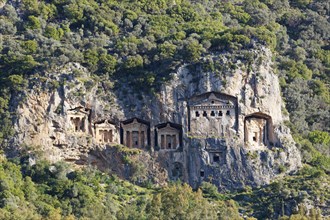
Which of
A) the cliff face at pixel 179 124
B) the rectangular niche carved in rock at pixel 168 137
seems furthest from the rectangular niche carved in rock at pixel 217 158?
the rectangular niche carved in rock at pixel 168 137

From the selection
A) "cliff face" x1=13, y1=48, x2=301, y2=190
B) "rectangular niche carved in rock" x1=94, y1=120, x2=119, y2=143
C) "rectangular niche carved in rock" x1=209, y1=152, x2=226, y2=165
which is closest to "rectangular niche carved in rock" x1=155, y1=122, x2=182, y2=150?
"cliff face" x1=13, y1=48, x2=301, y2=190

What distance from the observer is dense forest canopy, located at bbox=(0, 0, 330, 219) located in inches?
4188

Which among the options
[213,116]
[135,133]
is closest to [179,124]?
[213,116]

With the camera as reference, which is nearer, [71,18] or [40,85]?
[40,85]

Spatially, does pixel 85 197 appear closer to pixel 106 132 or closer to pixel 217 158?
pixel 106 132

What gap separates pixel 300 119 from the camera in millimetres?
119438

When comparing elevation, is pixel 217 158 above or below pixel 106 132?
below

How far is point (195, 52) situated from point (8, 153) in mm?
16687

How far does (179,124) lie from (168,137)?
4.98 ft

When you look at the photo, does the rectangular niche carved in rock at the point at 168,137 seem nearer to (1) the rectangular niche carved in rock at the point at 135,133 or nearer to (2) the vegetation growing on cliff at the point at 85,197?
(1) the rectangular niche carved in rock at the point at 135,133

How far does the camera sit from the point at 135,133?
109m

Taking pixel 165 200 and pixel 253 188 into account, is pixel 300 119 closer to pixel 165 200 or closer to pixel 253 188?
pixel 253 188

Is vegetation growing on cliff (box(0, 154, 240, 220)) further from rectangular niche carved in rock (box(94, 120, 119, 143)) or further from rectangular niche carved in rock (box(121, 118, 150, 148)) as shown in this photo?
rectangular niche carved in rock (box(121, 118, 150, 148))

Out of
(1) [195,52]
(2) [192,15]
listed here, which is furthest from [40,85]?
(2) [192,15]
